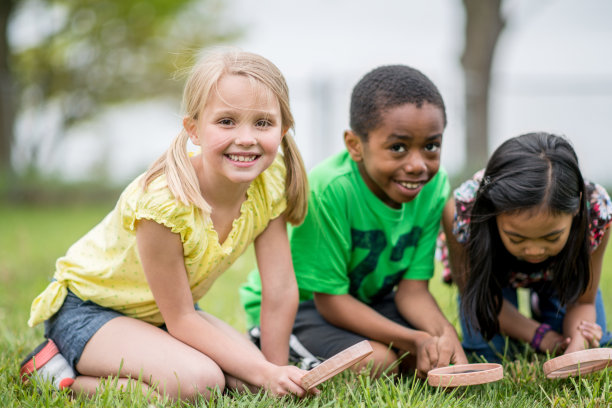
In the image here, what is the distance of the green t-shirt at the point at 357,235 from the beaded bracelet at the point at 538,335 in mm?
474

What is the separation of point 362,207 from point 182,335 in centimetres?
83

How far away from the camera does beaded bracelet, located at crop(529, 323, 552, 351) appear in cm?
260

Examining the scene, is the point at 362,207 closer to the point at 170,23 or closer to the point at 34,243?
the point at 34,243

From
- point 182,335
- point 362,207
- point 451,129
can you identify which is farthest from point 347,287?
point 451,129

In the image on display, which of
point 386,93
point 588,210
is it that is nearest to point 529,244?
point 588,210

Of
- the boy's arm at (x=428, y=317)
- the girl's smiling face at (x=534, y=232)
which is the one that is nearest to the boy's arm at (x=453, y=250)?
the boy's arm at (x=428, y=317)

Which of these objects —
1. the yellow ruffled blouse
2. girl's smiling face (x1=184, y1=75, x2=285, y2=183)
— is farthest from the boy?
girl's smiling face (x1=184, y1=75, x2=285, y2=183)

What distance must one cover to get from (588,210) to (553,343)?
0.54 metres

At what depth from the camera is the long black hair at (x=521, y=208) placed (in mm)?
2189

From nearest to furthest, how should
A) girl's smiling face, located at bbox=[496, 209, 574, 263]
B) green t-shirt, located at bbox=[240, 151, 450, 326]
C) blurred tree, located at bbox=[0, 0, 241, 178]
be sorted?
1. girl's smiling face, located at bbox=[496, 209, 574, 263]
2. green t-shirt, located at bbox=[240, 151, 450, 326]
3. blurred tree, located at bbox=[0, 0, 241, 178]

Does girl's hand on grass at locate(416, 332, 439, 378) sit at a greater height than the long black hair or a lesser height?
lesser

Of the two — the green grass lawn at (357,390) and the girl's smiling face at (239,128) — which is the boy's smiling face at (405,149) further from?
the green grass lawn at (357,390)

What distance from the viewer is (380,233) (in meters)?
2.59

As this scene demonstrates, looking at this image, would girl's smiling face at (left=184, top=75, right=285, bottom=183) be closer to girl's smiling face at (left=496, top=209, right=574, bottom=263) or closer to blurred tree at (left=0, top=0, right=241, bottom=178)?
girl's smiling face at (left=496, top=209, right=574, bottom=263)
